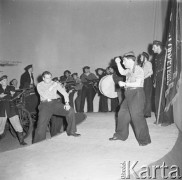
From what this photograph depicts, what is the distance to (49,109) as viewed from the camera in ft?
16.1

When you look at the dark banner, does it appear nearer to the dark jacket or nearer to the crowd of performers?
the crowd of performers

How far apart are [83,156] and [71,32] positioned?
327 inches

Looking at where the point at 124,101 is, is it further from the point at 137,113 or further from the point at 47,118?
the point at 47,118

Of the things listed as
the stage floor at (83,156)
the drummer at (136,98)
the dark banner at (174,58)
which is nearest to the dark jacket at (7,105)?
the stage floor at (83,156)

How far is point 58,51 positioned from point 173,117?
712 cm

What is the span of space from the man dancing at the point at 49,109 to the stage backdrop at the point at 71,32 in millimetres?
5981

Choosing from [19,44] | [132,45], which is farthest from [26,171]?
[19,44]

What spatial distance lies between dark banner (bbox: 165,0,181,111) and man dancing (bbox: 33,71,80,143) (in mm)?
1918

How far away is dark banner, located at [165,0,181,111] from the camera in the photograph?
177 inches

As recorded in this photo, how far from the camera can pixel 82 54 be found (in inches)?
433

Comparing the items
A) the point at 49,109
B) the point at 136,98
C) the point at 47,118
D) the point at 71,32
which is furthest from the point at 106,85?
the point at 71,32

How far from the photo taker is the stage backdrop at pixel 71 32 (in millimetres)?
10258

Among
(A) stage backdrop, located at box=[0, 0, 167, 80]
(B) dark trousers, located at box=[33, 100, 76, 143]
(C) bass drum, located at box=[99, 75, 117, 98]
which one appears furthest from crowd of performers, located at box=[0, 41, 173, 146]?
(A) stage backdrop, located at box=[0, 0, 167, 80]

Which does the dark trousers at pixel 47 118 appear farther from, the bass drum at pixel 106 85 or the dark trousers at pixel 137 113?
the bass drum at pixel 106 85
